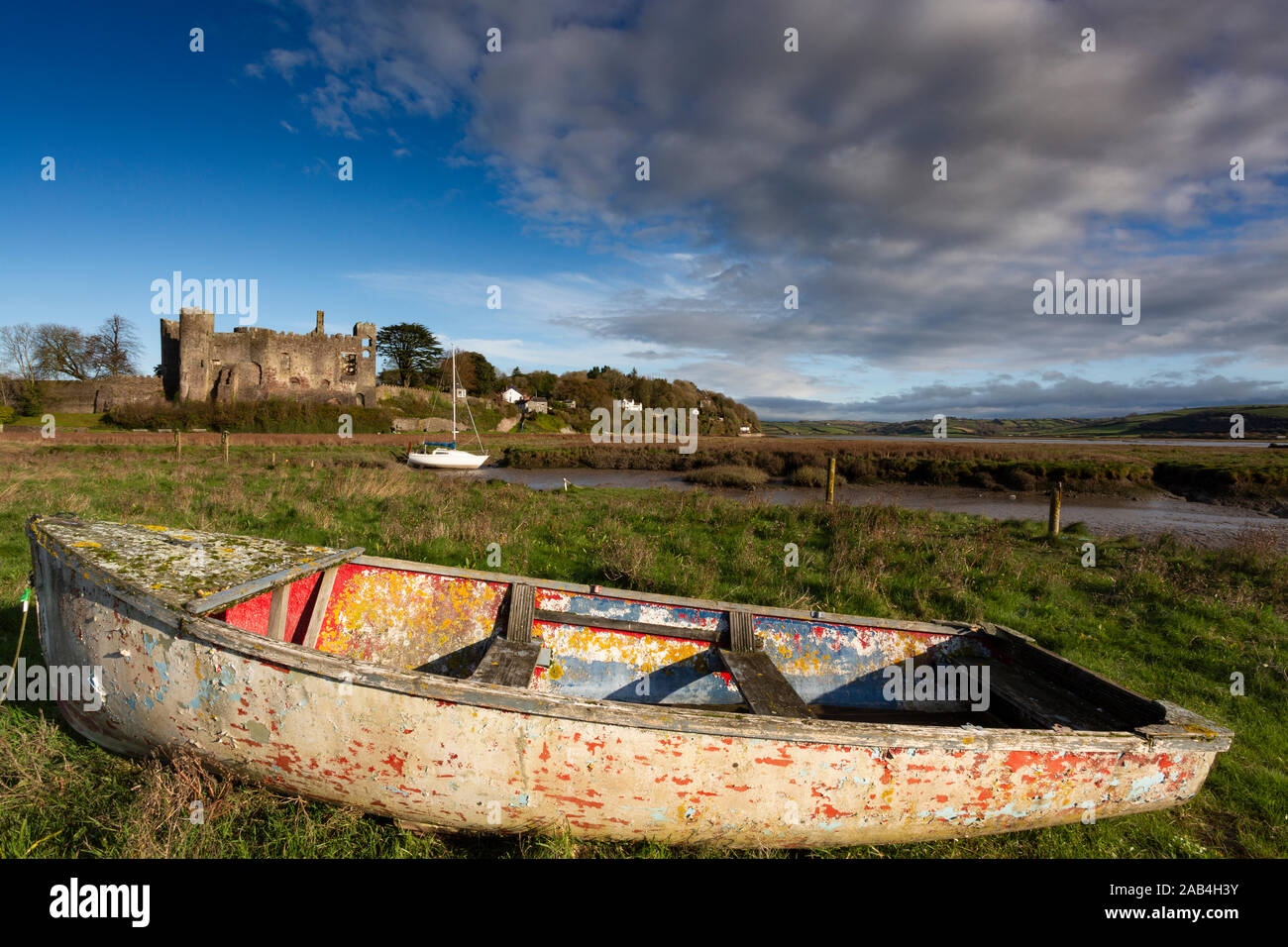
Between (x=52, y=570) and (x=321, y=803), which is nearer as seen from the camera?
(x=321, y=803)

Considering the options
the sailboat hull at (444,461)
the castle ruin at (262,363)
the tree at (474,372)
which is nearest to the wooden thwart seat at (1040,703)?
the sailboat hull at (444,461)

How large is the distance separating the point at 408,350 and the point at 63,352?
29.1 meters

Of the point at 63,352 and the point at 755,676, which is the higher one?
the point at 63,352

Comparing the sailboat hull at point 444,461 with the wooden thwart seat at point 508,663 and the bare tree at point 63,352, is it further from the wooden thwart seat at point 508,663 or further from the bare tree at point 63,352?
the bare tree at point 63,352

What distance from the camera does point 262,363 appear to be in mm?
44781

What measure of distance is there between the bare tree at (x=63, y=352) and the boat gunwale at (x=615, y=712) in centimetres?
6362

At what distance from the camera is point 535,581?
17.8ft

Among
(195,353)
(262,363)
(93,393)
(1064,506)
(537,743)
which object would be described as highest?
(195,353)

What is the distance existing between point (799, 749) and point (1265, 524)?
2434 cm

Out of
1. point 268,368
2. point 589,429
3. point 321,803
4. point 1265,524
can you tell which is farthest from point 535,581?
point 589,429

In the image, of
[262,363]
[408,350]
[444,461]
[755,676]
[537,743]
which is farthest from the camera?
[408,350]

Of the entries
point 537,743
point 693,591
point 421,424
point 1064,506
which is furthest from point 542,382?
point 537,743

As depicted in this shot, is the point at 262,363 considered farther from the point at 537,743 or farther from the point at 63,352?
the point at 537,743
